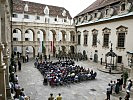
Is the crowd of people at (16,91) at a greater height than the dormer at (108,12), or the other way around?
the dormer at (108,12)

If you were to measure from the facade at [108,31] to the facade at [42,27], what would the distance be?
4.56 metres

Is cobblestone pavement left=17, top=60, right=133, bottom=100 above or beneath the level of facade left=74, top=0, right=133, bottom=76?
beneath

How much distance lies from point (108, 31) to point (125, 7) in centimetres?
549

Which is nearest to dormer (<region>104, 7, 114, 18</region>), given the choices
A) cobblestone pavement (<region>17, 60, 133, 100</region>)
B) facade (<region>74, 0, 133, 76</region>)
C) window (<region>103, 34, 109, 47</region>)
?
facade (<region>74, 0, 133, 76</region>)

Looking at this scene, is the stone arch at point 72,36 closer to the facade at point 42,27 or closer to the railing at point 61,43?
the facade at point 42,27

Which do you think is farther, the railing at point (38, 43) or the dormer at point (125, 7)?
the railing at point (38, 43)

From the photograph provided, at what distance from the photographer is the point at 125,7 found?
82.8ft

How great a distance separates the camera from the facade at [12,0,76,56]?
33688 millimetres

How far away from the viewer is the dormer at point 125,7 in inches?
970

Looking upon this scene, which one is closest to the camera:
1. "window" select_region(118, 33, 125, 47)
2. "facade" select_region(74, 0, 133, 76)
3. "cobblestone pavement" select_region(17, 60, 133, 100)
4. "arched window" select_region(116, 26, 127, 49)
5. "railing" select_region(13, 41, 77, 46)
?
"cobblestone pavement" select_region(17, 60, 133, 100)

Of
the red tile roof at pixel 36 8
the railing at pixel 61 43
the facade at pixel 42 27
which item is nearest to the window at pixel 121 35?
the facade at pixel 42 27

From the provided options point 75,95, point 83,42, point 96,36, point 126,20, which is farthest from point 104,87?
point 83,42

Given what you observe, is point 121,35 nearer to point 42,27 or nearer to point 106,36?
point 106,36

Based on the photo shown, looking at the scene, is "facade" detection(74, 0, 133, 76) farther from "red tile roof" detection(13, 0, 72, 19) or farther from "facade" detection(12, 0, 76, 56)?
"red tile roof" detection(13, 0, 72, 19)
